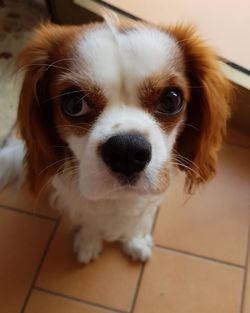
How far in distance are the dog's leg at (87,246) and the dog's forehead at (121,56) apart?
0.65 m

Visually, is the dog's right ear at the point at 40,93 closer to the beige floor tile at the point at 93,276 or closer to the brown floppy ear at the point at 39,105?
the brown floppy ear at the point at 39,105

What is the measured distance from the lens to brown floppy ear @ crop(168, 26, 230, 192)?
100 cm

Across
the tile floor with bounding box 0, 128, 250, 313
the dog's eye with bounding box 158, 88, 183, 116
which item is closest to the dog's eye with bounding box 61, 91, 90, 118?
the dog's eye with bounding box 158, 88, 183, 116

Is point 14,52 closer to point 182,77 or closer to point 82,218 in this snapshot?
point 82,218

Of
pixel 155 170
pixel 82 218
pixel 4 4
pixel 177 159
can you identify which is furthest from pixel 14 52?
pixel 155 170

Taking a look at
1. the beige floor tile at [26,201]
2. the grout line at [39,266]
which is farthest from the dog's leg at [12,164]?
the grout line at [39,266]

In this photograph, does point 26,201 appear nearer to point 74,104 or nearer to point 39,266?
point 39,266

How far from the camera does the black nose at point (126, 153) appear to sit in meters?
0.83

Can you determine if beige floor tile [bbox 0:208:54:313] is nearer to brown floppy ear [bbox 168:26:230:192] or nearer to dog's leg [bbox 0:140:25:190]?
dog's leg [bbox 0:140:25:190]

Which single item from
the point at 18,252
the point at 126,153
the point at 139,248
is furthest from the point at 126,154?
the point at 18,252

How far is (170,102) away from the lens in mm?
921

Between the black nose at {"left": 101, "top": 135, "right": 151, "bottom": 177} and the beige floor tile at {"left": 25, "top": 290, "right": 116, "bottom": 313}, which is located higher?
the black nose at {"left": 101, "top": 135, "right": 151, "bottom": 177}

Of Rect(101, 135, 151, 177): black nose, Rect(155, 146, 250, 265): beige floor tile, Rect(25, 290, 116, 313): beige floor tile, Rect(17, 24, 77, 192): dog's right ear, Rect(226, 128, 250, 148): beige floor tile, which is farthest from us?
Rect(226, 128, 250, 148): beige floor tile

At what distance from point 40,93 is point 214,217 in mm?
804
